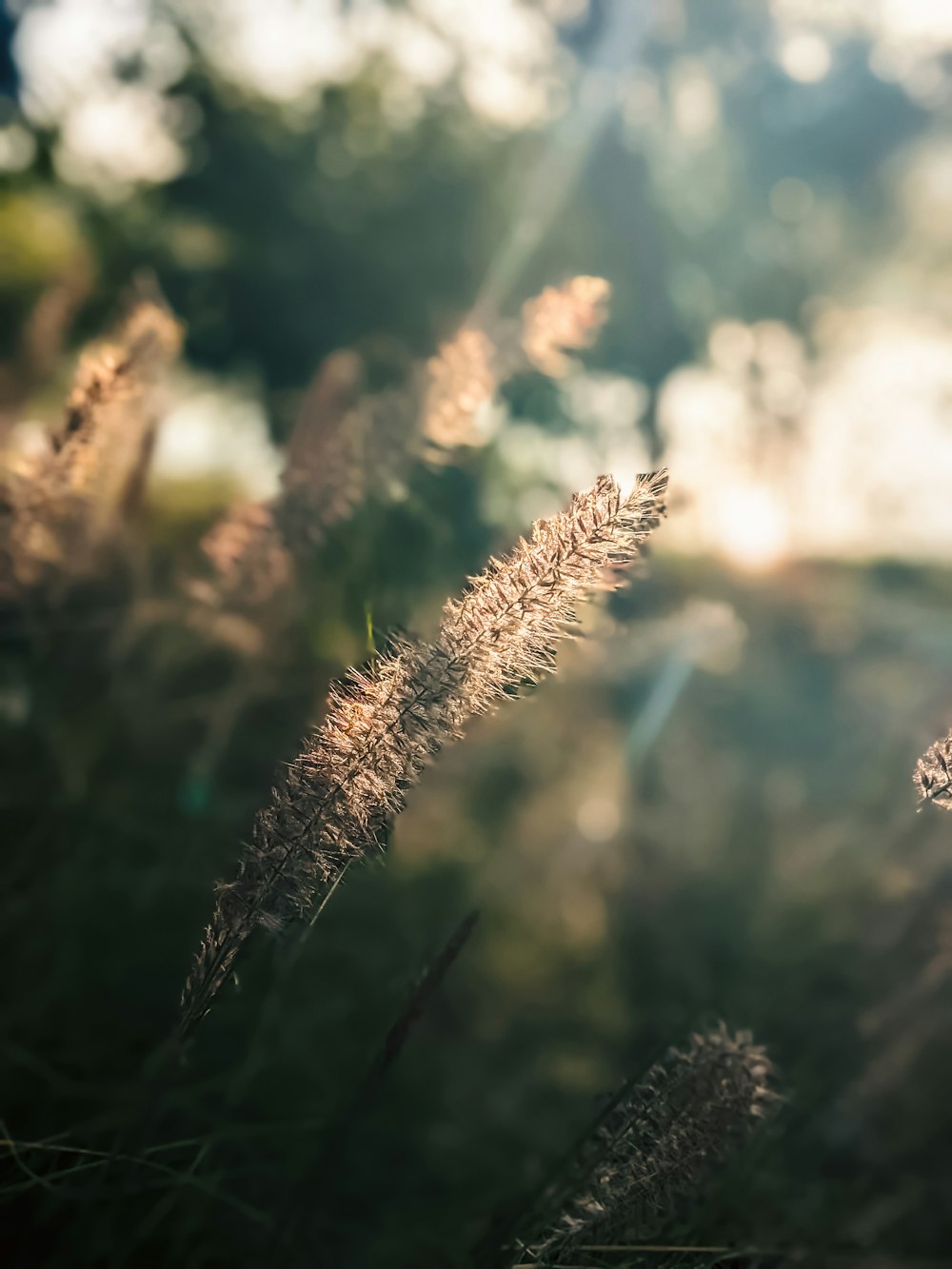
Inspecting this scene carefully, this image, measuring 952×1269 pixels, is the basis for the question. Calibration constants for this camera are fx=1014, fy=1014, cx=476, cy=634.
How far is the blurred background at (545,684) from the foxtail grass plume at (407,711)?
0.05ft

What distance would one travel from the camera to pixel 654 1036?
1.03ft

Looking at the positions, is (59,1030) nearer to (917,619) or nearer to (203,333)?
(917,619)

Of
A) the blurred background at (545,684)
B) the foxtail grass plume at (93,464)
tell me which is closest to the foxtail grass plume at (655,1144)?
the blurred background at (545,684)

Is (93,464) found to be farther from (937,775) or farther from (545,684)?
(937,775)

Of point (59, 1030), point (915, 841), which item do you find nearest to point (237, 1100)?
point (59, 1030)

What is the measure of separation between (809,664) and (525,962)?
0.44m

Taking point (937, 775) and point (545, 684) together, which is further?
point (545, 684)

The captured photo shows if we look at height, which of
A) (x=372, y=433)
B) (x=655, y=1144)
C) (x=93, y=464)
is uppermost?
(x=372, y=433)

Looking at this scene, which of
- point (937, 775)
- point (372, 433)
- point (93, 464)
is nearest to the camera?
point (937, 775)

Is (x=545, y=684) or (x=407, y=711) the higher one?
(x=545, y=684)

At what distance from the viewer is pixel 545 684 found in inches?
19.7

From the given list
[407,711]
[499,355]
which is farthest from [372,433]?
[407,711]

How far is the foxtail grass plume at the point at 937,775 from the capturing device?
0.74ft

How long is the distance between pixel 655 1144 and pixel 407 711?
0.13 metres
